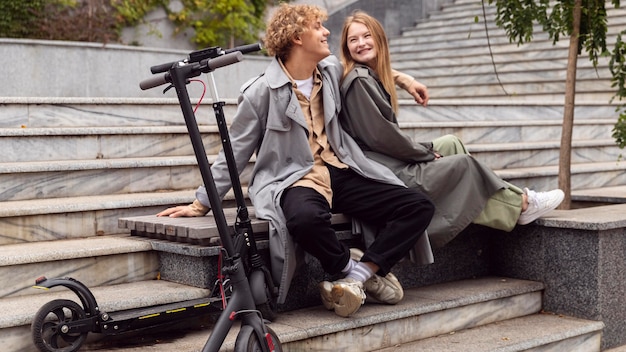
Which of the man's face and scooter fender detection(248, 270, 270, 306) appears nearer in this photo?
scooter fender detection(248, 270, 270, 306)

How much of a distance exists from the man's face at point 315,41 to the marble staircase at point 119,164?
1.14 metres

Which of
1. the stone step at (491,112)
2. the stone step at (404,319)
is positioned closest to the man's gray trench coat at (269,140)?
the stone step at (404,319)

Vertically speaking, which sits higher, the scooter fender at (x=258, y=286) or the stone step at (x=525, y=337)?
the scooter fender at (x=258, y=286)

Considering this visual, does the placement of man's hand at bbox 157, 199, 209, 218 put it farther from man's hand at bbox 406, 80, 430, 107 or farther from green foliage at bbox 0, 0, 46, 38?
green foliage at bbox 0, 0, 46, 38

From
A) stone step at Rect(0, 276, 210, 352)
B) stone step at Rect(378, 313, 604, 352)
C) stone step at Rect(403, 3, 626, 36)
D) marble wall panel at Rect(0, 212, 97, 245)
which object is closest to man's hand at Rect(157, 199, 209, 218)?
stone step at Rect(0, 276, 210, 352)

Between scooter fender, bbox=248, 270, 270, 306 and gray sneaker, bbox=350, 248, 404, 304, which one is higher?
scooter fender, bbox=248, 270, 270, 306

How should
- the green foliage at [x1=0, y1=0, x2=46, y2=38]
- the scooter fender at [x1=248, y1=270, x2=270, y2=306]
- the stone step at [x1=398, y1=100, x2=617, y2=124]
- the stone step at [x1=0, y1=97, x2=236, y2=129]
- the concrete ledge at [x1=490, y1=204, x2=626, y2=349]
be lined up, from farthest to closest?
1. the green foliage at [x1=0, y1=0, x2=46, y2=38]
2. the stone step at [x1=398, y1=100, x2=617, y2=124]
3. the stone step at [x1=0, y1=97, x2=236, y2=129]
4. the concrete ledge at [x1=490, y1=204, x2=626, y2=349]
5. the scooter fender at [x1=248, y1=270, x2=270, y2=306]

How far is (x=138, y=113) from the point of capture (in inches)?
231

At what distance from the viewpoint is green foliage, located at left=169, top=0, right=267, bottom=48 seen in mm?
11906

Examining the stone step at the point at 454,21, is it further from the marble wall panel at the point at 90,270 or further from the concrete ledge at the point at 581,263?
the marble wall panel at the point at 90,270

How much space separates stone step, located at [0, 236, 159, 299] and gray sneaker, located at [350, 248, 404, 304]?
1.02 meters

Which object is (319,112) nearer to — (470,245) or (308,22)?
(308,22)

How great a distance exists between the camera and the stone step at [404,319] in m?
3.80

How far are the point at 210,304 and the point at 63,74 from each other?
4974 mm
